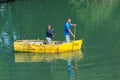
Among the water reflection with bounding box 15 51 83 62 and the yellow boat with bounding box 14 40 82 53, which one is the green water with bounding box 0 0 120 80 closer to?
the water reflection with bounding box 15 51 83 62

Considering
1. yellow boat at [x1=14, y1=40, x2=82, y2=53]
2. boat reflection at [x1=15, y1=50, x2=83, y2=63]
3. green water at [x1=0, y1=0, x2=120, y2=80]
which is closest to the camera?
green water at [x1=0, y1=0, x2=120, y2=80]

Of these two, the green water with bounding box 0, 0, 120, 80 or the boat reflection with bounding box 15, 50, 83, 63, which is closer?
the green water with bounding box 0, 0, 120, 80

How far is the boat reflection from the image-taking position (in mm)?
29750

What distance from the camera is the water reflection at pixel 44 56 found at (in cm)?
2977

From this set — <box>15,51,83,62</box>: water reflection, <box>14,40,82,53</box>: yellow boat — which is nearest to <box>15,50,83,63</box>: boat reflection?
<box>15,51,83,62</box>: water reflection

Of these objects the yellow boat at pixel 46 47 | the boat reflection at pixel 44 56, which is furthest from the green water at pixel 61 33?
the yellow boat at pixel 46 47

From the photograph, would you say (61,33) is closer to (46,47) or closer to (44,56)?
(46,47)

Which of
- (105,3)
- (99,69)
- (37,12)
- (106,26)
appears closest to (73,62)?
(99,69)

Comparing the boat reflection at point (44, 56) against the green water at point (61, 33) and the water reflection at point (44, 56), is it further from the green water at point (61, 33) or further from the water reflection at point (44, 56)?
the green water at point (61, 33)

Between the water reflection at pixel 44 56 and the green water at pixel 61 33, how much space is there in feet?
1.40

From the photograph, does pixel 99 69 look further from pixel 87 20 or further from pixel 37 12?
pixel 37 12

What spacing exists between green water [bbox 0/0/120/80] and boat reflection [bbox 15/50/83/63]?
41cm

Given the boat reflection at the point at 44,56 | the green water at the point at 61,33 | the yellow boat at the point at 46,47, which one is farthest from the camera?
the yellow boat at the point at 46,47

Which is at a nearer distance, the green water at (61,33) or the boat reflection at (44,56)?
the green water at (61,33)
